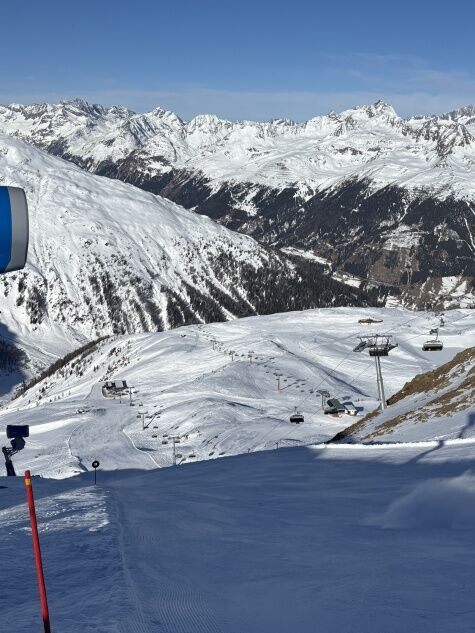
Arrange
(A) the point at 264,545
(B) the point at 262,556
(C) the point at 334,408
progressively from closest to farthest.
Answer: (B) the point at 262,556
(A) the point at 264,545
(C) the point at 334,408

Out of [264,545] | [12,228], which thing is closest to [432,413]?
[264,545]

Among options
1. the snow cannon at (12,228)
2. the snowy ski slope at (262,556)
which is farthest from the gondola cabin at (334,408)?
the snow cannon at (12,228)

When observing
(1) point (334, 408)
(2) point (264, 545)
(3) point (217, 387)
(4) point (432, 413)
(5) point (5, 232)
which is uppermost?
(5) point (5, 232)

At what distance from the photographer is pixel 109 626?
8.16 metres

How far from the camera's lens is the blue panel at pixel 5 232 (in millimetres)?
8805

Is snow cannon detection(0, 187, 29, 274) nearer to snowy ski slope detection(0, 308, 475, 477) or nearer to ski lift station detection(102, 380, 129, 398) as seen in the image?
snowy ski slope detection(0, 308, 475, 477)

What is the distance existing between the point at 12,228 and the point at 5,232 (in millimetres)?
93

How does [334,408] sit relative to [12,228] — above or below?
below

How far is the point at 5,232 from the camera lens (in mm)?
8812

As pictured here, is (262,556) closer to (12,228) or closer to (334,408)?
(12,228)

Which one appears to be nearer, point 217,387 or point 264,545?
point 264,545

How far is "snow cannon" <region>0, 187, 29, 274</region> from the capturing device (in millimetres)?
8820

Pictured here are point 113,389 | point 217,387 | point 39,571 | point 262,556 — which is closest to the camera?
point 39,571

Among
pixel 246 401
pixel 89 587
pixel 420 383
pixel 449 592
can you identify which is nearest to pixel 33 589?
pixel 89 587
